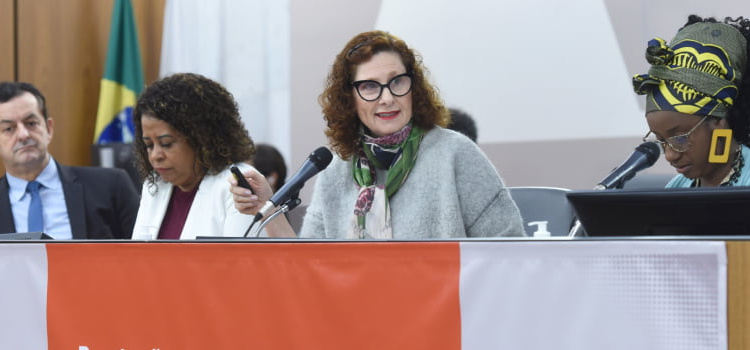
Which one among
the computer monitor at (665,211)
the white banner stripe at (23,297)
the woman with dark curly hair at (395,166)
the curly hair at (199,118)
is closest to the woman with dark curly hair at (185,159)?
the curly hair at (199,118)

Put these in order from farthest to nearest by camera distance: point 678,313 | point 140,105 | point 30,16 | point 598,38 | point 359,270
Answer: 1. point 30,16
2. point 598,38
3. point 140,105
4. point 359,270
5. point 678,313

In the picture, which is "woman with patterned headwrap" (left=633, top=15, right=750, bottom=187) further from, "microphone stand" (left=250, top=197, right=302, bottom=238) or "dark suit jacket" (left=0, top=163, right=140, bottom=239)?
"dark suit jacket" (left=0, top=163, right=140, bottom=239)

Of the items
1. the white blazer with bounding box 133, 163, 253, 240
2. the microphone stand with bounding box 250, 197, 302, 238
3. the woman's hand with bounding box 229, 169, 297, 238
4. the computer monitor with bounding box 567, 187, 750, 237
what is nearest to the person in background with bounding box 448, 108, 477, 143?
the white blazer with bounding box 133, 163, 253, 240

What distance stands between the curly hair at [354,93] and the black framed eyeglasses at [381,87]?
0.04 m

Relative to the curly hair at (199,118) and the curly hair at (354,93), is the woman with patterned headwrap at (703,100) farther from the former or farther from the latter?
the curly hair at (199,118)

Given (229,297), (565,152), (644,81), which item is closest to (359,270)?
(229,297)

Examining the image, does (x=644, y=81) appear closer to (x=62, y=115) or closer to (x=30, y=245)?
(x=30, y=245)

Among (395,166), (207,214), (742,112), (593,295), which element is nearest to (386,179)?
(395,166)

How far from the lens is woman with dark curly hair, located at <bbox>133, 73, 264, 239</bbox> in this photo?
2.41 m

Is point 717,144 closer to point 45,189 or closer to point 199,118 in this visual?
point 199,118

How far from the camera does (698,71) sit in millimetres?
1700

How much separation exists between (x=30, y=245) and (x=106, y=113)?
3066 millimetres

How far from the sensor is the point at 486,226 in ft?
6.71

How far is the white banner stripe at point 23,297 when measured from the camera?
1.36 m
